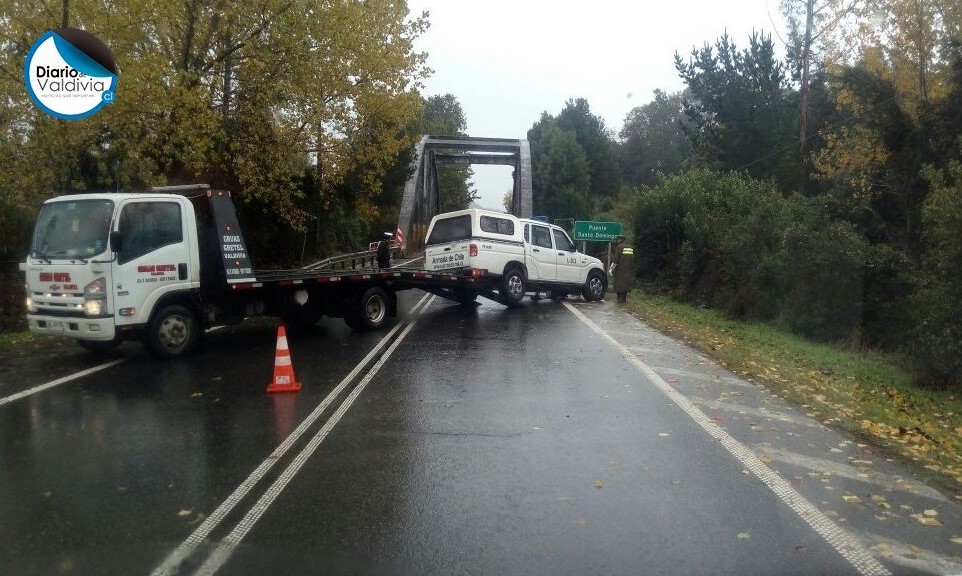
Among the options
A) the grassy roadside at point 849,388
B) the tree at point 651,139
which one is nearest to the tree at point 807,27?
the grassy roadside at point 849,388

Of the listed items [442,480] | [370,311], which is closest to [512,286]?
[370,311]

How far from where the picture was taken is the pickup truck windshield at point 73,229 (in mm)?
11133

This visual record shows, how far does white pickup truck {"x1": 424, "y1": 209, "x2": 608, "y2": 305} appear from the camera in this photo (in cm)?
1894

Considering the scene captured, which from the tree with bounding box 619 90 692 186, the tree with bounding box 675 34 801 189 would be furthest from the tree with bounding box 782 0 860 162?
the tree with bounding box 619 90 692 186

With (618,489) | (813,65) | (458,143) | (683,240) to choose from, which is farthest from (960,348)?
(458,143)

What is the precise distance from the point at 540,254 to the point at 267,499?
1541 cm

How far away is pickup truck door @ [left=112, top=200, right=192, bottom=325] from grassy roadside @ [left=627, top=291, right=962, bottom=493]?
834 cm

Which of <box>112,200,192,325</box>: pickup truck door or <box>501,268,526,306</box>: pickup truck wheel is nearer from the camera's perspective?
<box>112,200,192,325</box>: pickup truck door

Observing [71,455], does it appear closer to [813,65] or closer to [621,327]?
[621,327]

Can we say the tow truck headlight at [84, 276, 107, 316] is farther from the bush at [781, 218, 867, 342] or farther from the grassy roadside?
the bush at [781, 218, 867, 342]

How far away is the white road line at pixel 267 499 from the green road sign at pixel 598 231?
69.4 ft

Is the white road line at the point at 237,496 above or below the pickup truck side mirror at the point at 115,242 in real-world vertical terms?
below

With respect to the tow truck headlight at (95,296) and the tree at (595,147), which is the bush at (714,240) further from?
the tree at (595,147)

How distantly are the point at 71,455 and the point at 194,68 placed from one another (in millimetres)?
14514
